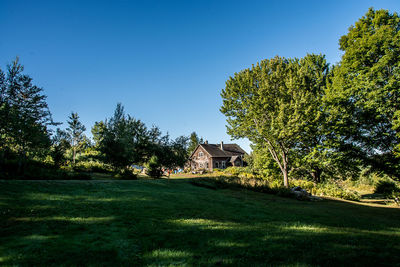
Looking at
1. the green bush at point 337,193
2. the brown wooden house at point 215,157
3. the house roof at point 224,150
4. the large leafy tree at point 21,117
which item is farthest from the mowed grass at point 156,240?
the house roof at point 224,150

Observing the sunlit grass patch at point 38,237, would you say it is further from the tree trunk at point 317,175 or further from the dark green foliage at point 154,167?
the tree trunk at point 317,175

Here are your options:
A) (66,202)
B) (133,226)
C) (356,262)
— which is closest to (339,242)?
(356,262)

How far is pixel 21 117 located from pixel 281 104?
→ 918 inches

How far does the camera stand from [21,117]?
15578mm

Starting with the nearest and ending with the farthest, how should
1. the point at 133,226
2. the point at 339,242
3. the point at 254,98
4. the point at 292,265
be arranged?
the point at 292,265 → the point at 339,242 → the point at 133,226 → the point at 254,98

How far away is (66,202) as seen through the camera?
700 centimetres

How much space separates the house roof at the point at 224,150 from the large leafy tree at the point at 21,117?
38.9 metres

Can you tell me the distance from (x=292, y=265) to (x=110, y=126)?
21216 millimetres

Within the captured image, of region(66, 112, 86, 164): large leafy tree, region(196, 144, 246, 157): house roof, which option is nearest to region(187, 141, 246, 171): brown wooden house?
region(196, 144, 246, 157): house roof

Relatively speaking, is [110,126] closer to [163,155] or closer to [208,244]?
[163,155]

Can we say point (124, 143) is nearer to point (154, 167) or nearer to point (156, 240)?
point (154, 167)

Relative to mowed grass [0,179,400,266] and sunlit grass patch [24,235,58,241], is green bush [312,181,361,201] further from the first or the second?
sunlit grass patch [24,235,58,241]

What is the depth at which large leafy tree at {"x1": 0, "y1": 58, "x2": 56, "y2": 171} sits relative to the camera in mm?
14875

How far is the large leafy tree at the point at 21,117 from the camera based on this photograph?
14.9 metres
